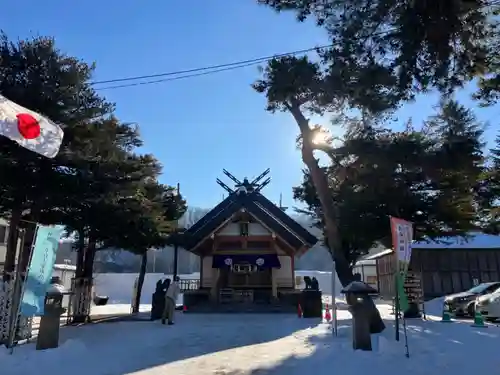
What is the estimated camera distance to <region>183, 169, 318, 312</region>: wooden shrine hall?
695 inches

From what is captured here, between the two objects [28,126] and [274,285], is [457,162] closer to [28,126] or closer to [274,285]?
[274,285]

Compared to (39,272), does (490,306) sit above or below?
below

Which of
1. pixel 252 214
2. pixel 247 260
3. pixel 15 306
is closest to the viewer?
pixel 15 306

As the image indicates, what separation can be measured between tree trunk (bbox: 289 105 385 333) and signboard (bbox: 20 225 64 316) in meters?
6.23

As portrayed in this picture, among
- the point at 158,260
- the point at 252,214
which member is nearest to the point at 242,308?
the point at 252,214

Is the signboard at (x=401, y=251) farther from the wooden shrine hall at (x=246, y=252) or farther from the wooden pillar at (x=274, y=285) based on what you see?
the wooden pillar at (x=274, y=285)

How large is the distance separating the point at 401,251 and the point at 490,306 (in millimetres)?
7715

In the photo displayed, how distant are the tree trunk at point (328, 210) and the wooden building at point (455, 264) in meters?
16.5

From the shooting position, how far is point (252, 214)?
1823cm

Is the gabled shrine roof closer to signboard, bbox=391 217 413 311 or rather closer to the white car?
the white car

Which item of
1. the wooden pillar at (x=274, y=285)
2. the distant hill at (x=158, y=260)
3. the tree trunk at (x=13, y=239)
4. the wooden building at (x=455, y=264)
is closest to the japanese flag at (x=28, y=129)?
the tree trunk at (x=13, y=239)

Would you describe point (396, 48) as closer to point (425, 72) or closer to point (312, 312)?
point (425, 72)

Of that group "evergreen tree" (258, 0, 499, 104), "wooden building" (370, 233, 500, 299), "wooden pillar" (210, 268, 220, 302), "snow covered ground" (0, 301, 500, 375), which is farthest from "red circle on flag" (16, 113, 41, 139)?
"wooden building" (370, 233, 500, 299)

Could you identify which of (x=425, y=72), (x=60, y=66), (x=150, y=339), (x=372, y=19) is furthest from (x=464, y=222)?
(x=60, y=66)
